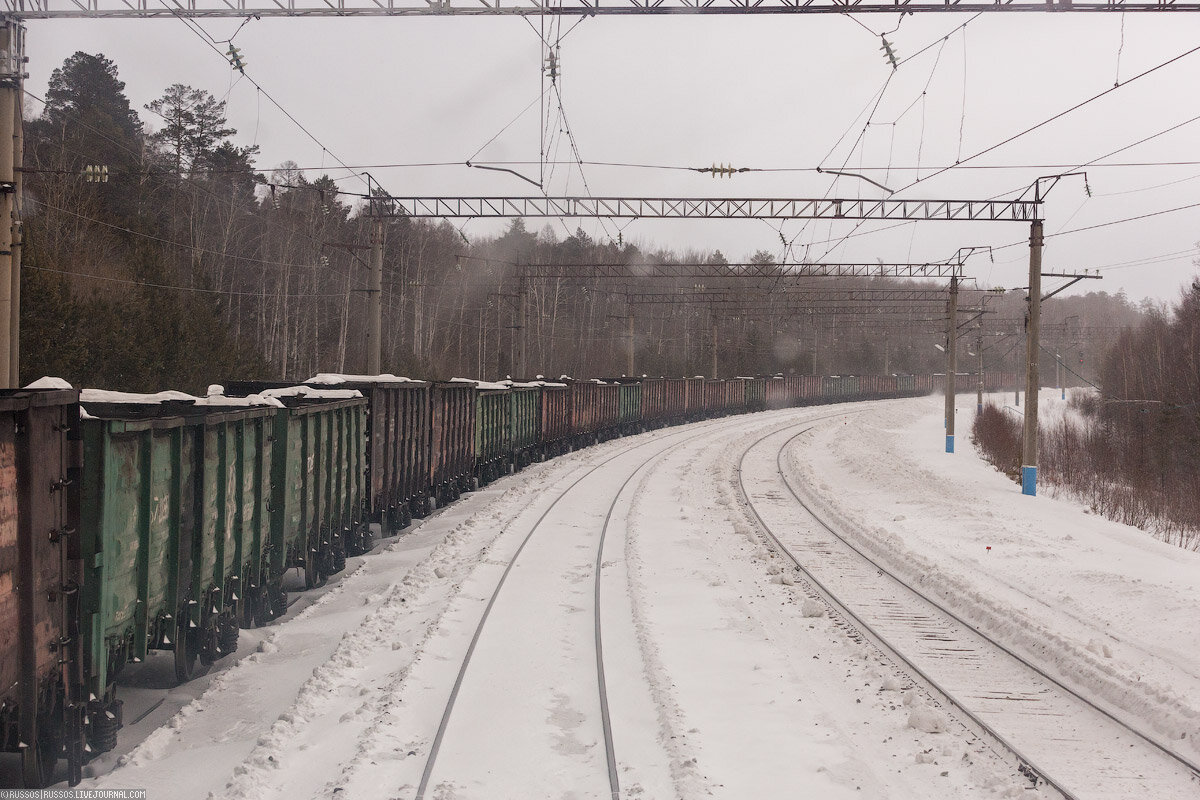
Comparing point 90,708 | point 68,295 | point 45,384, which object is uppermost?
point 68,295

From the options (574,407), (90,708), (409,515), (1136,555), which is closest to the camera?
(90,708)

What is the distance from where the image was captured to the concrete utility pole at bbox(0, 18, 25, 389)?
10594 millimetres

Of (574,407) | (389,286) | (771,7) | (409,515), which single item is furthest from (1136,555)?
(389,286)

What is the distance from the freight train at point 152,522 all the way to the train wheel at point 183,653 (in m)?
0.02

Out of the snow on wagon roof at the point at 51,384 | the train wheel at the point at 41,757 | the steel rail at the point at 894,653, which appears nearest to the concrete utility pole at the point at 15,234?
the snow on wagon roof at the point at 51,384

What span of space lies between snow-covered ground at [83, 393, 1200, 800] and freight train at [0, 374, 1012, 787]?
48cm

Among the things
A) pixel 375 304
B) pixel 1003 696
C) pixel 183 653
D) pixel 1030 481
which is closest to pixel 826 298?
pixel 1030 481

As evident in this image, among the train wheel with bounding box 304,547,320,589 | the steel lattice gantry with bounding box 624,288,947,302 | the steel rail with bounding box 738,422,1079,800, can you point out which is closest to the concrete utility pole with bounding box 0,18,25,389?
the train wheel with bounding box 304,547,320,589

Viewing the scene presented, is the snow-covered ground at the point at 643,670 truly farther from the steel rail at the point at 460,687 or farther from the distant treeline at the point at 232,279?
the distant treeline at the point at 232,279

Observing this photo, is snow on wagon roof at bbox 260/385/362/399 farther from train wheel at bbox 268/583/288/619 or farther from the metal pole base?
the metal pole base

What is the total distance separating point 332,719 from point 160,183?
4322 centimetres

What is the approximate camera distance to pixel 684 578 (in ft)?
37.5

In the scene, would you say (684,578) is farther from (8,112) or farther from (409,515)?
(8,112)

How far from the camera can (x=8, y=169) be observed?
10898 millimetres
